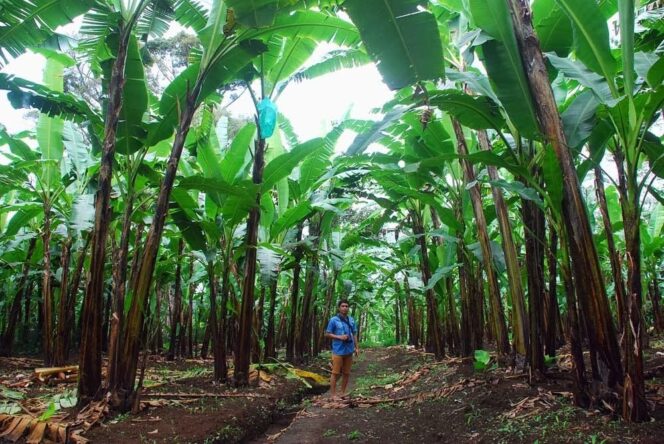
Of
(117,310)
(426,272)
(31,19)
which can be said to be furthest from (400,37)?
(426,272)

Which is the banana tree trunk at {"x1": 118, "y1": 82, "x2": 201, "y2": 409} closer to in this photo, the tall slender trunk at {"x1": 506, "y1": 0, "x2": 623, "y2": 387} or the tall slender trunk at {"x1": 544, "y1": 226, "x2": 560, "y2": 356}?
the tall slender trunk at {"x1": 506, "y1": 0, "x2": 623, "y2": 387}

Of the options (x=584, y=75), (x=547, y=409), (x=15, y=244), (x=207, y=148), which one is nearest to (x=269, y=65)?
(x=207, y=148)

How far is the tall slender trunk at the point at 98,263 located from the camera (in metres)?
3.62

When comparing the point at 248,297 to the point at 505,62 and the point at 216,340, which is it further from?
the point at 505,62

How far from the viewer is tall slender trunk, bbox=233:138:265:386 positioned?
5.43 m

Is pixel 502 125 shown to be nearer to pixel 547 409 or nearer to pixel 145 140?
pixel 547 409

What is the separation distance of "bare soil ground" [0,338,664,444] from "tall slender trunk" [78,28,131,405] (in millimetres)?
257

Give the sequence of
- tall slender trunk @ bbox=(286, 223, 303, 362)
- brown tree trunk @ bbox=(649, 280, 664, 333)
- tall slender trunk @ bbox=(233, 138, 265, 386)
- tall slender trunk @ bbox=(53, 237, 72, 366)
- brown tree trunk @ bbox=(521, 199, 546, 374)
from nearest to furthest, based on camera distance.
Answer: brown tree trunk @ bbox=(521, 199, 546, 374) → tall slender trunk @ bbox=(233, 138, 265, 386) → tall slender trunk @ bbox=(53, 237, 72, 366) → tall slender trunk @ bbox=(286, 223, 303, 362) → brown tree trunk @ bbox=(649, 280, 664, 333)

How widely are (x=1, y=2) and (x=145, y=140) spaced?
1.52 m

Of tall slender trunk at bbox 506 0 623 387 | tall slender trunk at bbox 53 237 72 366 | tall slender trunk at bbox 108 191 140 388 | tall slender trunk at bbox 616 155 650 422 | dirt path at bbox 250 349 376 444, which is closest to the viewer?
tall slender trunk at bbox 616 155 650 422

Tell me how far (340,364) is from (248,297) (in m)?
1.99

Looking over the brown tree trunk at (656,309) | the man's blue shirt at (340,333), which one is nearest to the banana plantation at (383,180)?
the man's blue shirt at (340,333)

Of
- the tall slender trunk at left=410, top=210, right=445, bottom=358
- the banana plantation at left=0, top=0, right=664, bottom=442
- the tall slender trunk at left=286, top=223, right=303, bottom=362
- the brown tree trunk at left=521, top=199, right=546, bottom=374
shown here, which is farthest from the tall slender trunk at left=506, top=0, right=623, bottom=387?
the tall slender trunk at left=286, top=223, right=303, bottom=362

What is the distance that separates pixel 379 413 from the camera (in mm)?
4805
